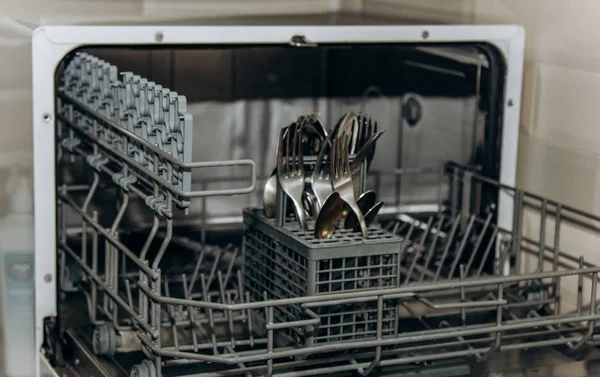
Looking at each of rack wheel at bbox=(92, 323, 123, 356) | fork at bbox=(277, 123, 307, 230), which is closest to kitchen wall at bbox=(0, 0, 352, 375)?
rack wheel at bbox=(92, 323, 123, 356)

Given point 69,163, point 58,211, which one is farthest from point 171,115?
point 69,163

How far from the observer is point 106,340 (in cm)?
110

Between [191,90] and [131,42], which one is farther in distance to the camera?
[191,90]

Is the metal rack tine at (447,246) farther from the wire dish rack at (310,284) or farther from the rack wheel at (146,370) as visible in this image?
the rack wheel at (146,370)

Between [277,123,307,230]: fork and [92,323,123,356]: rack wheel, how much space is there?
0.24 m

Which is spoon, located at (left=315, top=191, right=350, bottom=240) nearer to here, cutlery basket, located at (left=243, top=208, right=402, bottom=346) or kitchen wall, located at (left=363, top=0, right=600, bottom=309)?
cutlery basket, located at (left=243, top=208, right=402, bottom=346)

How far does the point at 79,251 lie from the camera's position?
4.65 ft

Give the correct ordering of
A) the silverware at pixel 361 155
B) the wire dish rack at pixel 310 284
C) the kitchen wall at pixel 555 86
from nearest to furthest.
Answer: the wire dish rack at pixel 310 284 < the silverware at pixel 361 155 < the kitchen wall at pixel 555 86

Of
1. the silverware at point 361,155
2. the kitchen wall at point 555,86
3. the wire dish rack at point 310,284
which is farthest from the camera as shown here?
the kitchen wall at point 555,86

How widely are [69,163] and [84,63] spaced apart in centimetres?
24

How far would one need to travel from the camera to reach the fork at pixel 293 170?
109 centimetres

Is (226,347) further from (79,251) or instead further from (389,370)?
(79,251)

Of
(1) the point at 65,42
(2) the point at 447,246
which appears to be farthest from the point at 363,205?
(1) the point at 65,42

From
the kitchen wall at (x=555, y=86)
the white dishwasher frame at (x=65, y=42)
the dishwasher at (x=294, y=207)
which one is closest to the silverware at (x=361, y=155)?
the dishwasher at (x=294, y=207)
